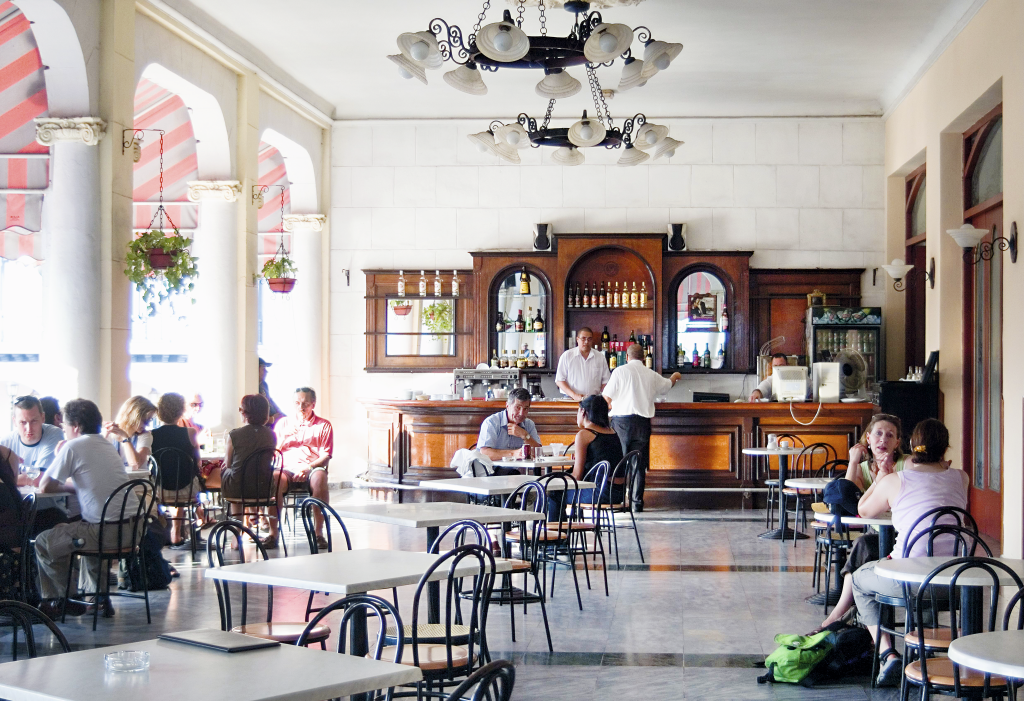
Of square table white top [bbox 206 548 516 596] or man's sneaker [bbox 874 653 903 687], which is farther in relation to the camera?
man's sneaker [bbox 874 653 903 687]

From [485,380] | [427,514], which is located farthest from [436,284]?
[427,514]

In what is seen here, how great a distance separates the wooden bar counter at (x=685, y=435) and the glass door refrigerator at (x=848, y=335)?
1.31 metres

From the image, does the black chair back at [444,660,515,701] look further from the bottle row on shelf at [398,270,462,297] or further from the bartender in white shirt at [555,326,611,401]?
the bottle row on shelf at [398,270,462,297]

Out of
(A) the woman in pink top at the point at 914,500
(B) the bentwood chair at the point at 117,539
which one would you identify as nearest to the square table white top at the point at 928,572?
(A) the woman in pink top at the point at 914,500

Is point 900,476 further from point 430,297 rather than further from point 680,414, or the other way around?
point 430,297

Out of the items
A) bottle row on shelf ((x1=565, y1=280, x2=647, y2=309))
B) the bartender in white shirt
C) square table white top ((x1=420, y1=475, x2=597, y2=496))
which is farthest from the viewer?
bottle row on shelf ((x1=565, y1=280, x2=647, y2=309))

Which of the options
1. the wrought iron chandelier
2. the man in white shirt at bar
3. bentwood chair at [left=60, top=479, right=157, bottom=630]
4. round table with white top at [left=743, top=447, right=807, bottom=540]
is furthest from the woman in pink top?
the man in white shirt at bar

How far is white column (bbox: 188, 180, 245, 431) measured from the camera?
33.0 ft

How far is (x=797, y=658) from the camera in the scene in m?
4.70

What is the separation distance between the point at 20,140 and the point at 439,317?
503cm

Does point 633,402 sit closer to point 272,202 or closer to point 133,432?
point 133,432

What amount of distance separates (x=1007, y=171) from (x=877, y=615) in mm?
4605

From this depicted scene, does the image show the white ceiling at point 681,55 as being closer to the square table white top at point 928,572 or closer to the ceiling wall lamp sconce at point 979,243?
the ceiling wall lamp sconce at point 979,243

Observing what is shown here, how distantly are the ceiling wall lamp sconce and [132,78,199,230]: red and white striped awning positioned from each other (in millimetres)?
7959
